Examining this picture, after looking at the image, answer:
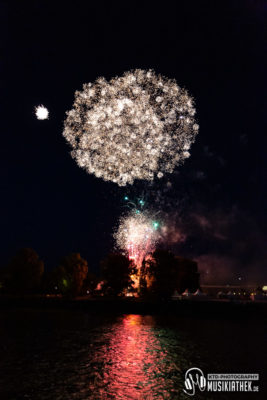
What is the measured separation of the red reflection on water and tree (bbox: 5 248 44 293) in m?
61.7

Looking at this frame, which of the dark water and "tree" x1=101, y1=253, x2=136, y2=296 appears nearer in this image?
the dark water

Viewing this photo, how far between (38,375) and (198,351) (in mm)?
8471

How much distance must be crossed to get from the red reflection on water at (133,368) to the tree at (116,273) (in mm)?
40700

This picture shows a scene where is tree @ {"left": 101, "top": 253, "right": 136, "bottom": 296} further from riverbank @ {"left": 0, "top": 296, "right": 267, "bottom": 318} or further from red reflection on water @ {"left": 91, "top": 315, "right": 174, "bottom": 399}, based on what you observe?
red reflection on water @ {"left": 91, "top": 315, "right": 174, "bottom": 399}

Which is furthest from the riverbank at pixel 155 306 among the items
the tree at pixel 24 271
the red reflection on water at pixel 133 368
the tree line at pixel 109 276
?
the tree at pixel 24 271

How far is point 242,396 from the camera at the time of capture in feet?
36.1

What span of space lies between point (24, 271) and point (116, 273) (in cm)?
2700

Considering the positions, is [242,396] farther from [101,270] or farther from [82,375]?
[101,270]

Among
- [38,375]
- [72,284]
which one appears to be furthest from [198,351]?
[72,284]

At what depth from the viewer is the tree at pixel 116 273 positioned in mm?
62719

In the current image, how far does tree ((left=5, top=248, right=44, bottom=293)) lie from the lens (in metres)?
79.0

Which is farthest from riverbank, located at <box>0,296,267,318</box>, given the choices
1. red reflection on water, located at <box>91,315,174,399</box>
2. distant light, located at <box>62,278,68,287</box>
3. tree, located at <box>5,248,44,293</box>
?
distant light, located at <box>62,278,68,287</box>

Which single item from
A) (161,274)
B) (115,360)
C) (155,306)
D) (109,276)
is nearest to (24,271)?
(109,276)

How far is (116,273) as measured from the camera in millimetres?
63031
